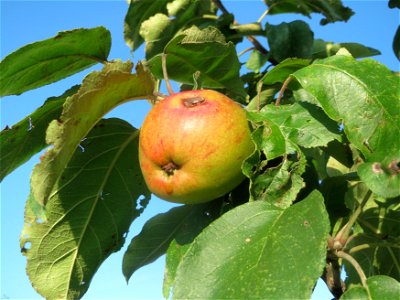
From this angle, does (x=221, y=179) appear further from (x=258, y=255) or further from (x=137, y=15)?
(x=137, y=15)

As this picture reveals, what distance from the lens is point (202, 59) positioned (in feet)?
5.04

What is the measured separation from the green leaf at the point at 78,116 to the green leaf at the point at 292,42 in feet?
2.63

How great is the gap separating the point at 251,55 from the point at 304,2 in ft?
1.34

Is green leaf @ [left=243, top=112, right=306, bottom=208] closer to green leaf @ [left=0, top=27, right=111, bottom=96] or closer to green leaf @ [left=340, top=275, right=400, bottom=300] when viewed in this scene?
green leaf @ [left=340, top=275, right=400, bottom=300]

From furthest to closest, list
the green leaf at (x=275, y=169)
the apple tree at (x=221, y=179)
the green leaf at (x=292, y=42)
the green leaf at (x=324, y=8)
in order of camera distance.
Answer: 1. the green leaf at (x=324, y=8)
2. the green leaf at (x=292, y=42)
3. the green leaf at (x=275, y=169)
4. the apple tree at (x=221, y=179)

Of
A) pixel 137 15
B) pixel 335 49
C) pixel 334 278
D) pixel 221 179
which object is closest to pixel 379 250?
pixel 334 278

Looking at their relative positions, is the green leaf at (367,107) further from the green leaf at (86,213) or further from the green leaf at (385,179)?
the green leaf at (86,213)

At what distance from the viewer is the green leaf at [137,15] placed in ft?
7.58

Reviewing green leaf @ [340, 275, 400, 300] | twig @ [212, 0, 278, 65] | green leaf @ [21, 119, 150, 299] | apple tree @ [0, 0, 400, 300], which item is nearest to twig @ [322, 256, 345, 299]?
apple tree @ [0, 0, 400, 300]

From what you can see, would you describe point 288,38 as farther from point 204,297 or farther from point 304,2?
point 204,297

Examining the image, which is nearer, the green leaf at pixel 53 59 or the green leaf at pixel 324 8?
the green leaf at pixel 53 59

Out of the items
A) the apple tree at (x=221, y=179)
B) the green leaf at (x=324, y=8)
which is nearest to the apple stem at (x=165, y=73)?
the apple tree at (x=221, y=179)

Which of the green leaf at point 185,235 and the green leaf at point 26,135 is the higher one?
the green leaf at point 26,135

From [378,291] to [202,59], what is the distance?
698 mm
